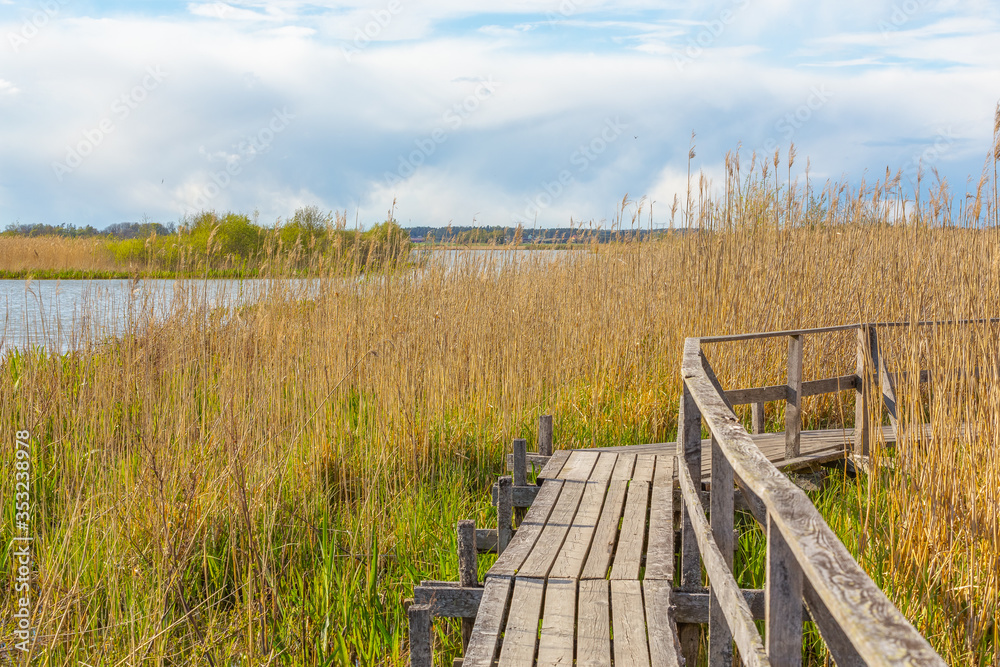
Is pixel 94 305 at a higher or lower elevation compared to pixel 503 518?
higher

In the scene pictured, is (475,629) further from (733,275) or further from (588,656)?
(733,275)

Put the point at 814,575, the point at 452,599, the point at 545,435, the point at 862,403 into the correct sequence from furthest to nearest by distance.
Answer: the point at 862,403
the point at 545,435
the point at 452,599
the point at 814,575

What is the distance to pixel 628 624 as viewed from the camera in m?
2.23

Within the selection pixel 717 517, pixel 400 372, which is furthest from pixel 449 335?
pixel 717 517

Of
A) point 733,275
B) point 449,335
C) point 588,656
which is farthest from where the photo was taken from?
point 733,275

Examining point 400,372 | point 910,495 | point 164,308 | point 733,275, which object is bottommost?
point 910,495

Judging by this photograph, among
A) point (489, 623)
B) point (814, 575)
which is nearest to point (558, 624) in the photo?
point (489, 623)

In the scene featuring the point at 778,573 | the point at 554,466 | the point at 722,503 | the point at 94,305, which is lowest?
the point at 554,466

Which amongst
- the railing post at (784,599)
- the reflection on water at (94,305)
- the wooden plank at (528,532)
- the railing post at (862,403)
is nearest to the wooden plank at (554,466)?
the wooden plank at (528,532)

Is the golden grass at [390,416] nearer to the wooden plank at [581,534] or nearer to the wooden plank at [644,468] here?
the wooden plank at [581,534]

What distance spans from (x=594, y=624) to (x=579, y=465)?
6.16 ft

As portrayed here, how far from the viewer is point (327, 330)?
4898 millimetres

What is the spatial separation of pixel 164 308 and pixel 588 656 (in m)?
3.15

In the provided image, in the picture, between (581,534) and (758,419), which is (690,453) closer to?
(581,534)
